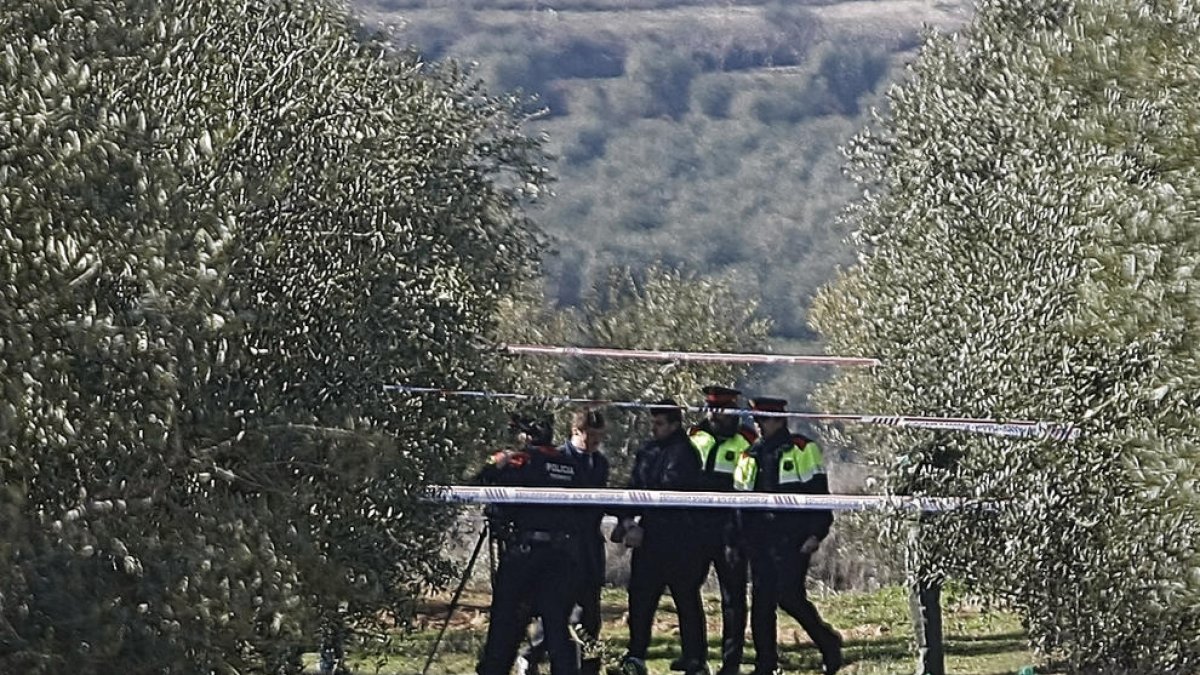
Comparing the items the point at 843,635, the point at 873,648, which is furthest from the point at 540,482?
the point at 843,635

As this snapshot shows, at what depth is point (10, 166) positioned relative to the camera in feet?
29.5

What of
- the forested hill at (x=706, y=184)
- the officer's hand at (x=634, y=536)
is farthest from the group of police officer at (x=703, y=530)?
the forested hill at (x=706, y=184)

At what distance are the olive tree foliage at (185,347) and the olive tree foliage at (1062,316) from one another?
445cm

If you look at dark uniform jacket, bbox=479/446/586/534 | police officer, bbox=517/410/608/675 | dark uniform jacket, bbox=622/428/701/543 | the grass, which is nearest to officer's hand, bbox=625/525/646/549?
dark uniform jacket, bbox=622/428/701/543

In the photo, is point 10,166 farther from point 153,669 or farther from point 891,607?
point 891,607

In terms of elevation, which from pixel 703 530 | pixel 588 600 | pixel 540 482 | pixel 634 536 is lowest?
pixel 588 600

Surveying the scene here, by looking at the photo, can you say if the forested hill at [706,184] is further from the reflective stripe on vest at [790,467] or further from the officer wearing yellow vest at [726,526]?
the reflective stripe on vest at [790,467]

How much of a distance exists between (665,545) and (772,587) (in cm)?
90

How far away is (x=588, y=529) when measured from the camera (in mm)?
14531

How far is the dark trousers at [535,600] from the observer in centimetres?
1426

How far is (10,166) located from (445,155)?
1132 centimetres

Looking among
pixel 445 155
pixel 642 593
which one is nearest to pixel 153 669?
pixel 642 593

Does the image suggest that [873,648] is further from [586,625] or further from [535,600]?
[535,600]

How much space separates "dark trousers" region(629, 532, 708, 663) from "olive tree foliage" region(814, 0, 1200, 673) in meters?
2.09
